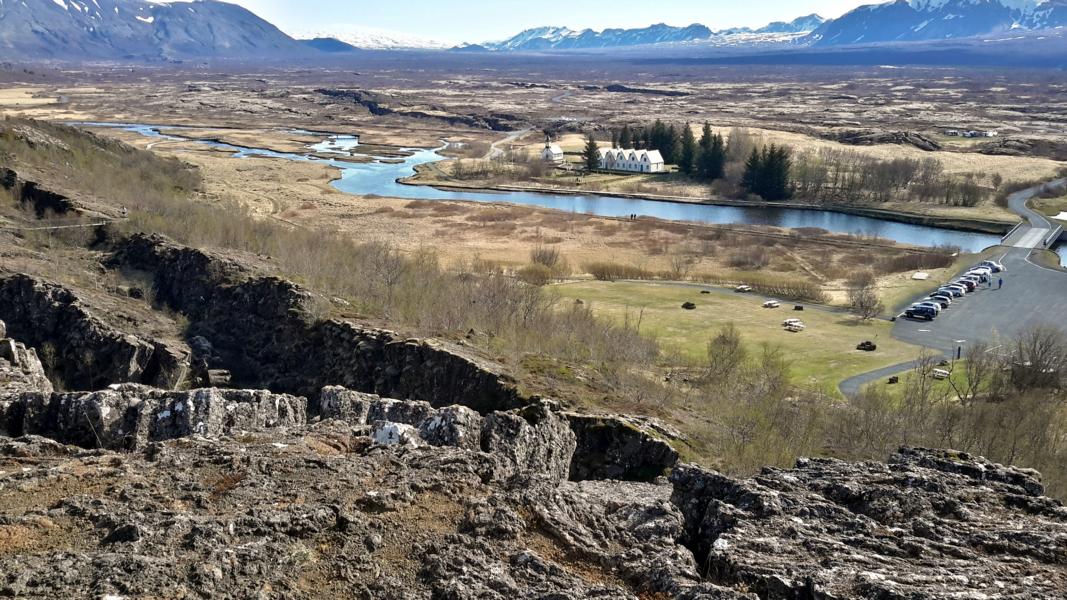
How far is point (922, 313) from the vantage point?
2466 inches

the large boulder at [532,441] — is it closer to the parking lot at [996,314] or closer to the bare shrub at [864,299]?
the parking lot at [996,314]

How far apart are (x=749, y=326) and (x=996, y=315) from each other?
19.8 metres

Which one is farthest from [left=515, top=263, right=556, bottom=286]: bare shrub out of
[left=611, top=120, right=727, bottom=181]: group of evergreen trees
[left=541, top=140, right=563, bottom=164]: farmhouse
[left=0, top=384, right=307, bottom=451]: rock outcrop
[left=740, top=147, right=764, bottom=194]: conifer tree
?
[left=541, top=140, right=563, bottom=164]: farmhouse

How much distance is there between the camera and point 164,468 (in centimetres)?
2062

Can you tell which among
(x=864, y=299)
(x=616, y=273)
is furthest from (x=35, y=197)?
(x=864, y=299)

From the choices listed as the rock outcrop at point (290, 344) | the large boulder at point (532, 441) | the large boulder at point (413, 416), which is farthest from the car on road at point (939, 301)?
the large boulder at point (413, 416)

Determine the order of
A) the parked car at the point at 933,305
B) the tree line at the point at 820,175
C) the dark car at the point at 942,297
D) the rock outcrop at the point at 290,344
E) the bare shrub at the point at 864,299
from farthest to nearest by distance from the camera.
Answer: the tree line at the point at 820,175, the dark car at the point at 942,297, the parked car at the point at 933,305, the bare shrub at the point at 864,299, the rock outcrop at the point at 290,344

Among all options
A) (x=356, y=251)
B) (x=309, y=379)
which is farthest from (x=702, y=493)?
(x=356, y=251)

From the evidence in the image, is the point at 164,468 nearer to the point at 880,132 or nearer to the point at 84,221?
the point at 84,221

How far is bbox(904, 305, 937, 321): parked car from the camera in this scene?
6247 centimetres

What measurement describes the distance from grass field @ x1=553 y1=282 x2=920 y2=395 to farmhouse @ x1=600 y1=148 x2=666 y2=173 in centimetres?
8143

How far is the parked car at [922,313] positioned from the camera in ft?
205

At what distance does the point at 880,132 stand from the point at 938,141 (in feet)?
39.2

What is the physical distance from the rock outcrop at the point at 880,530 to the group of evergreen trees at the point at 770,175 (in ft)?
368
